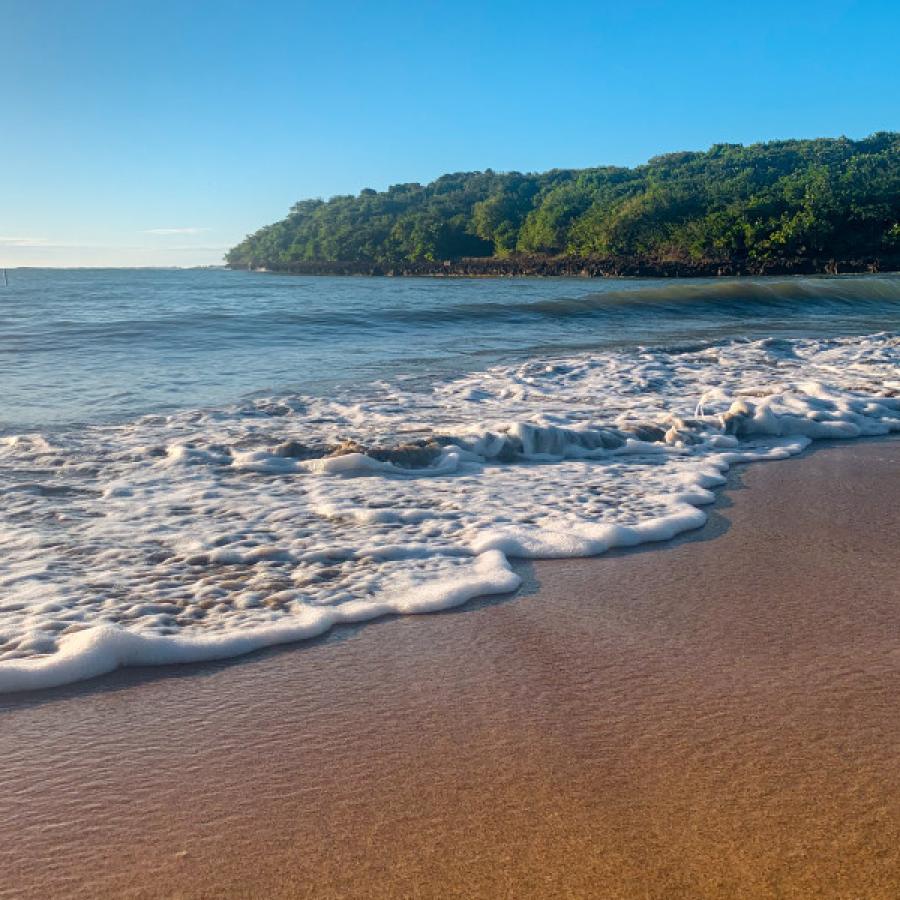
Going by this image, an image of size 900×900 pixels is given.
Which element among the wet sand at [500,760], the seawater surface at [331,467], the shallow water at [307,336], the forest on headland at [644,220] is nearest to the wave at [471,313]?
the shallow water at [307,336]

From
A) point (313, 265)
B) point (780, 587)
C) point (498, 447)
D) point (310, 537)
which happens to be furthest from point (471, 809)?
point (313, 265)

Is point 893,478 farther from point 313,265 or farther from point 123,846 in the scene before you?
point 313,265

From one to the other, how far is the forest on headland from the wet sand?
161 ft

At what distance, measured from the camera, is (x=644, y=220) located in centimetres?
6762

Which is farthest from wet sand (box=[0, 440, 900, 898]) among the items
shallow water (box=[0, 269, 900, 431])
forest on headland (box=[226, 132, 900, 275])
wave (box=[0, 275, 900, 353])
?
forest on headland (box=[226, 132, 900, 275])

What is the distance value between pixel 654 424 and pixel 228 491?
3297 mm

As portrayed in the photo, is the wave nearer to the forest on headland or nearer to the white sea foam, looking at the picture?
the white sea foam

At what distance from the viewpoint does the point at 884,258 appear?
171ft

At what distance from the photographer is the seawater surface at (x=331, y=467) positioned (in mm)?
3049

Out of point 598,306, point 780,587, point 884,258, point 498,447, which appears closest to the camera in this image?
point 780,587

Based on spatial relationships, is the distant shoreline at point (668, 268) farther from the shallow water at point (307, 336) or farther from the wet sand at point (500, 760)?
the wet sand at point (500, 760)

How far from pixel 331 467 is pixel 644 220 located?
67.2 m

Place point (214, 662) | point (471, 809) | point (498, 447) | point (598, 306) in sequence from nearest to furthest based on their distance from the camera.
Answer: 1. point (471, 809)
2. point (214, 662)
3. point (498, 447)
4. point (598, 306)

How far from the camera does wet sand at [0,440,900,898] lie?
1.67 meters
